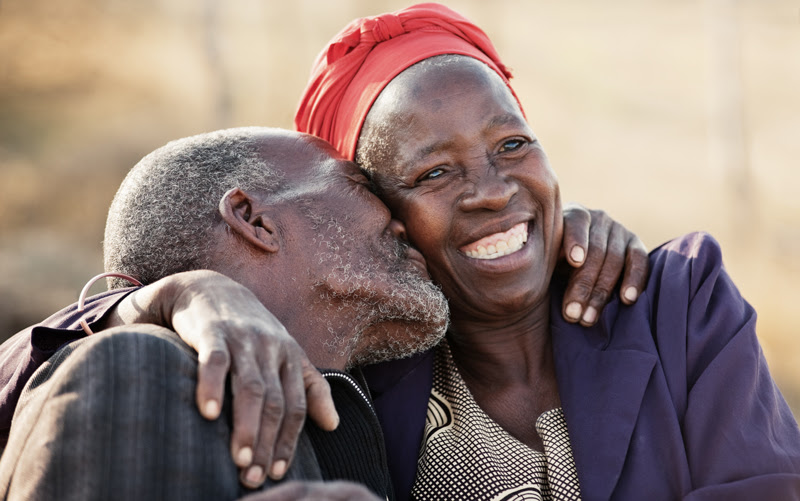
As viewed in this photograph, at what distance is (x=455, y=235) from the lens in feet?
10.9

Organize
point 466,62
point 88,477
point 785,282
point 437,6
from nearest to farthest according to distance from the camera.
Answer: point 88,477
point 466,62
point 437,6
point 785,282

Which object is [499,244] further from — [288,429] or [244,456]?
[244,456]

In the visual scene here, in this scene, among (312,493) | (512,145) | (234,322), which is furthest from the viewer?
(512,145)

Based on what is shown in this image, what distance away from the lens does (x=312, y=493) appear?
76.2 inches

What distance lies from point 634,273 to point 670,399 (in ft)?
1.88

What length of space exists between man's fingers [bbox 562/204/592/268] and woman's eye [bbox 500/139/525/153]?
1.37 ft

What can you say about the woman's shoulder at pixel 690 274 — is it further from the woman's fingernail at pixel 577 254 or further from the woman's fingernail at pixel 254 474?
the woman's fingernail at pixel 254 474

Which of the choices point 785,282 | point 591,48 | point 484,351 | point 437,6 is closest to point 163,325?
point 484,351

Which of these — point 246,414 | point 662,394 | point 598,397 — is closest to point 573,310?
point 598,397

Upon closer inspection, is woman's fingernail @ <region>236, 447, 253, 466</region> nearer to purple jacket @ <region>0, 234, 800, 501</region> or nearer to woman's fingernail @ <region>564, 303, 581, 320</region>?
purple jacket @ <region>0, 234, 800, 501</region>

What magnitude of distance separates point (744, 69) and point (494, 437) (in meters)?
16.4

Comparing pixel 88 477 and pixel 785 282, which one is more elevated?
pixel 88 477

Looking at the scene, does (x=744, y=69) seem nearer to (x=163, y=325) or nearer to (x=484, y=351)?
(x=484, y=351)

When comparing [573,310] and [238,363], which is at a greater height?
[238,363]
